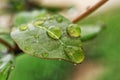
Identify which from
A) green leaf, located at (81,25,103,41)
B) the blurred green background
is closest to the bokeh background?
the blurred green background

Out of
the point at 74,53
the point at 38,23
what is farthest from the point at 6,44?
the point at 74,53

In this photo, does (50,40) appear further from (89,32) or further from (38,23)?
(89,32)

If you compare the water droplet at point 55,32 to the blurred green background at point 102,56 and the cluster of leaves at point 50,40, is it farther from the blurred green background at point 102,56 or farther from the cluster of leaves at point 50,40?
the blurred green background at point 102,56

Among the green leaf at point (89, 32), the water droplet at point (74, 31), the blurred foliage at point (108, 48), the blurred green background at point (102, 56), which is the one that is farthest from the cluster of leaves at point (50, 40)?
the blurred foliage at point (108, 48)

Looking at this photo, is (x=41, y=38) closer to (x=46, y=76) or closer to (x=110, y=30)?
(x=46, y=76)

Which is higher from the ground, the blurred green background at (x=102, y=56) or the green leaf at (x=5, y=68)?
the green leaf at (x=5, y=68)

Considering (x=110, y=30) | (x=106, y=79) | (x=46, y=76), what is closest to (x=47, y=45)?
(x=46, y=76)

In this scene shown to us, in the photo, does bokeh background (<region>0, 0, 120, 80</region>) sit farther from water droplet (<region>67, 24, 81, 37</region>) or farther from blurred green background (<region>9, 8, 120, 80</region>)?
water droplet (<region>67, 24, 81, 37</region>)
